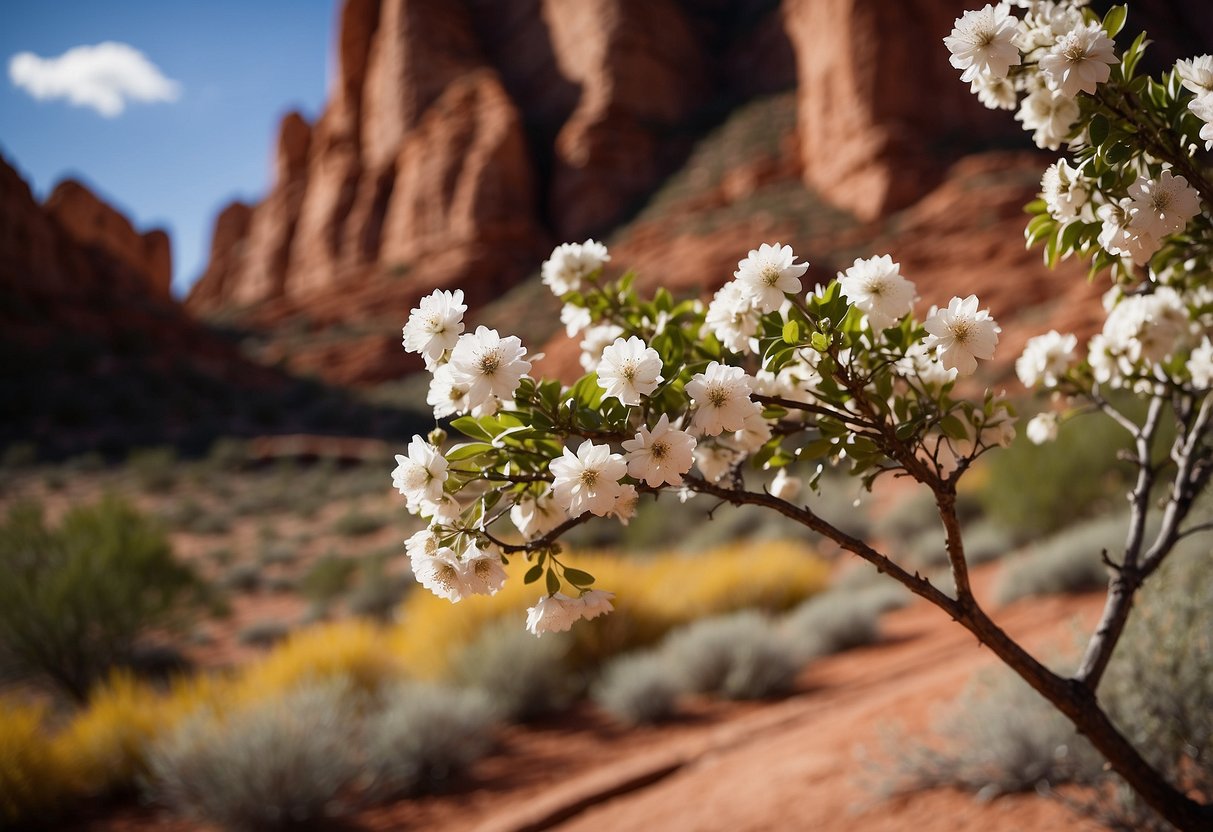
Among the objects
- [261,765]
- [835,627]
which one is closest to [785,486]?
[261,765]

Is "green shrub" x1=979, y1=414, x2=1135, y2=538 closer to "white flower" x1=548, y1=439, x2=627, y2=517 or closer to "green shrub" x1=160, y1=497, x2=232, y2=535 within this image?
"white flower" x1=548, y1=439, x2=627, y2=517

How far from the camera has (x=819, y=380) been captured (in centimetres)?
173

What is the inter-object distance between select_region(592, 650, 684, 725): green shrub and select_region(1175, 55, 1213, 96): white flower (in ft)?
15.1

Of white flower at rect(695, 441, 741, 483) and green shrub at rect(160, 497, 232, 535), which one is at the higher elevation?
green shrub at rect(160, 497, 232, 535)

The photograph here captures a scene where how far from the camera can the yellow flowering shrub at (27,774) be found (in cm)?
451

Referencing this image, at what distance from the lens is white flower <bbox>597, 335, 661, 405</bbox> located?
1.35 m

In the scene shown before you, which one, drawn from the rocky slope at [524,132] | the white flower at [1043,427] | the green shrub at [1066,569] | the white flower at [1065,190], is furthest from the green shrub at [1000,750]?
the rocky slope at [524,132]

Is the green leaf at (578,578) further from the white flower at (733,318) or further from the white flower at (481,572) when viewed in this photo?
the white flower at (733,318)

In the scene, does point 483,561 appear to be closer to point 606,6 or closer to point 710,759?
point 710,759

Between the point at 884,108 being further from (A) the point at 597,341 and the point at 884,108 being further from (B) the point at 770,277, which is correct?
(B) the point at 770,277

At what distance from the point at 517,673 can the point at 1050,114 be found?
4.98 metres

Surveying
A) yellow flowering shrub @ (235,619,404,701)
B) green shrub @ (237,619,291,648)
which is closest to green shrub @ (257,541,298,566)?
green shrub @ (237,619,291,648)

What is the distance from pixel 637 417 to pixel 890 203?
3281 cm

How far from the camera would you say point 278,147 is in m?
61.5
